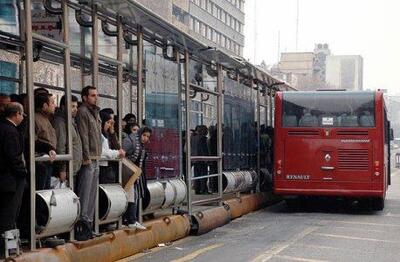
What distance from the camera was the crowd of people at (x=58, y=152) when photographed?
7.63m

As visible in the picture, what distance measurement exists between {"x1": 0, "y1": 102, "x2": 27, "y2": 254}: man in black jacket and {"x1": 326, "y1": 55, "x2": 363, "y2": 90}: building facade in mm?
174545

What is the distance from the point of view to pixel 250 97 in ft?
61.5

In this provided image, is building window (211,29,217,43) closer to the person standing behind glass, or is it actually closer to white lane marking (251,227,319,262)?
white lane marking (251,227,319,262)

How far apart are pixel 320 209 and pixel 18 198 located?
1211 centimetres

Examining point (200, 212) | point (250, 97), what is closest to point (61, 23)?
point (200, 212)

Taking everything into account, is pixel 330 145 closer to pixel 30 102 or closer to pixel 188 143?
pixel 188 143

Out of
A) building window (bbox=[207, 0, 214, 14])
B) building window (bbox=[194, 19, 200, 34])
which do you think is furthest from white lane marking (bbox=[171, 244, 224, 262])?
building window (bbox=[207, 0, 214, 14])

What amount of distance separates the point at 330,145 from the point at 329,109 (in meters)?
0.87

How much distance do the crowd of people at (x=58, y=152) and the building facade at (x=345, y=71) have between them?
17180 cm

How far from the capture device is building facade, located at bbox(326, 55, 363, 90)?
18350 centimetres

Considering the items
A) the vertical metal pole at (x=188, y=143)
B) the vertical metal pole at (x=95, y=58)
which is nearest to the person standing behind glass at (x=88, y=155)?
the vertical metal pole at (x=95, y=58)

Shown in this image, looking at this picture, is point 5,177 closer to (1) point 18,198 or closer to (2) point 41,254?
(1) point 18,198

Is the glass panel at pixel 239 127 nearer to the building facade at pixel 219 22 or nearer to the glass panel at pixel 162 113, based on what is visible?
the glass panel at pixel 162 113

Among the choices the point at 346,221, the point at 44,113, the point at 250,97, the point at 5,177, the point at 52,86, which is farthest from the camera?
the point at 250,97
